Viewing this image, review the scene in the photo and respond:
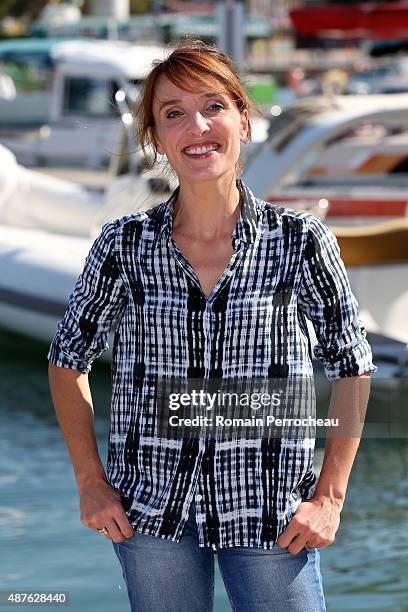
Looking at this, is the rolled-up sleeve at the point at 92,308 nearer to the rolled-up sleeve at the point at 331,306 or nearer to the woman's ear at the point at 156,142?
the woman's ear at the point at 156,142

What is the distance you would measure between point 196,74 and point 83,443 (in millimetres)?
639

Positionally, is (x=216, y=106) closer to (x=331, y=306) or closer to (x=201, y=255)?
(x=201, y=255)

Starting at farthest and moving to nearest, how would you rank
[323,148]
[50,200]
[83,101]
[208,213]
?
[83,101]
[50,200]
[323,148]
[208,213]

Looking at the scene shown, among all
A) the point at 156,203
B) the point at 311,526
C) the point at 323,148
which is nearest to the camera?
the point at 311,526

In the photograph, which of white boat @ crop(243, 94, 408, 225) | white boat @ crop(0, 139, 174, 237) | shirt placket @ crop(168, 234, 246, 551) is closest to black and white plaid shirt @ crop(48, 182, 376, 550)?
shirt placket @ crop(168, 234, 246, 551)

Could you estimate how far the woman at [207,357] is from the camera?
6.68 feet

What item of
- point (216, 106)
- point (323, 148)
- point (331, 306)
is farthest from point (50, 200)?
point (331, 306)

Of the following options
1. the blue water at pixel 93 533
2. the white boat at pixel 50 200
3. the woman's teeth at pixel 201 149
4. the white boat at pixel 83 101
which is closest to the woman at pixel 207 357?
the woman's teeth at pixel 201 149

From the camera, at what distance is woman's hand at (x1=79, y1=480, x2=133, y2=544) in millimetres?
2057

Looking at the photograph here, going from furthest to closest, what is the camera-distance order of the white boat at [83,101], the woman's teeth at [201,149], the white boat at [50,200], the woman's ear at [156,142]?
the white boat at [83,101]
the white boat at [50,200]
the woman's ear at [156,142]
the woman's teeth at [201,149]

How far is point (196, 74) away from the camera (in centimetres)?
211

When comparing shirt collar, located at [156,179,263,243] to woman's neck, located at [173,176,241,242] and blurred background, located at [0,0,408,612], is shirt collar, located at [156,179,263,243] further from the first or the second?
blurred background, located at [0,0,408,612]

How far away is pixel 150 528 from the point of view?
2.04 m

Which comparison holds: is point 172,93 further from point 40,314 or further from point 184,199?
point 40,314
